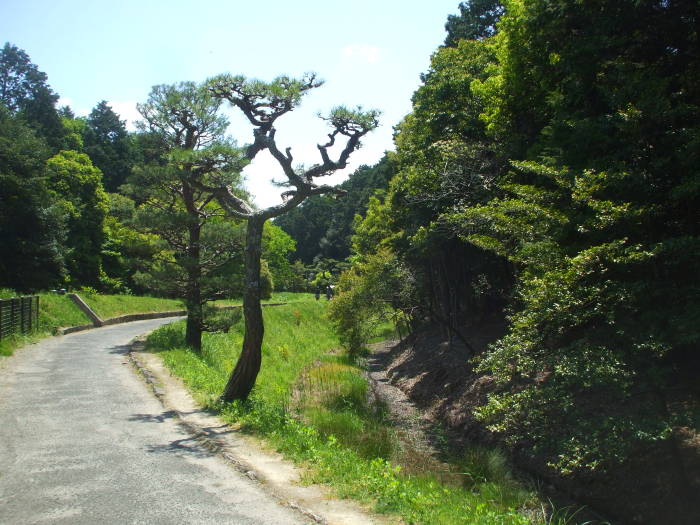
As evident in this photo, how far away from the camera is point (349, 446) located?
906 cm

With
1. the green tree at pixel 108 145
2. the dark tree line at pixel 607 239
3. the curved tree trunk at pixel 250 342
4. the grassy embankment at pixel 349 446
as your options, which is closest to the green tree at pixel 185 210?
the grassy embankment at pixel 349 446

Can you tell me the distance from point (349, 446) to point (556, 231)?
188 inches

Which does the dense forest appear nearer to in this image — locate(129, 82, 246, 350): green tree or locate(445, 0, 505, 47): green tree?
locate(129, 82, 246, 350): green tree

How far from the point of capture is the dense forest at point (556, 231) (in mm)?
7074

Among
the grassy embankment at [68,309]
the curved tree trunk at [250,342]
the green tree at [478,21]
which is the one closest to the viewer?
the curved tree trunk at [250,342]

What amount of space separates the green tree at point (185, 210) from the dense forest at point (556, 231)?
7cm

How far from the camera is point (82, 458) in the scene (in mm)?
6824

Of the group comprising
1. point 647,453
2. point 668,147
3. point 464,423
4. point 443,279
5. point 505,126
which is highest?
point 505,126

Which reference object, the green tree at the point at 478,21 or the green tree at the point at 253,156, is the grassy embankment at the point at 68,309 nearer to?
the green tree at the point at 253,156

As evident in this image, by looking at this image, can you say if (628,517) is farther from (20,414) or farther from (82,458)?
(20,414)

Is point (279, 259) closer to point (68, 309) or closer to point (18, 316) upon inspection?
point (68, 309)

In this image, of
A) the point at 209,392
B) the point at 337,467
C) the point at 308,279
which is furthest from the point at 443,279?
the point at 308,279

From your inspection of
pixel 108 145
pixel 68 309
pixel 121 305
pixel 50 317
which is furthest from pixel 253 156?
pixel 108 145

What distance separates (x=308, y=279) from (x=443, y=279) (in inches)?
2173
